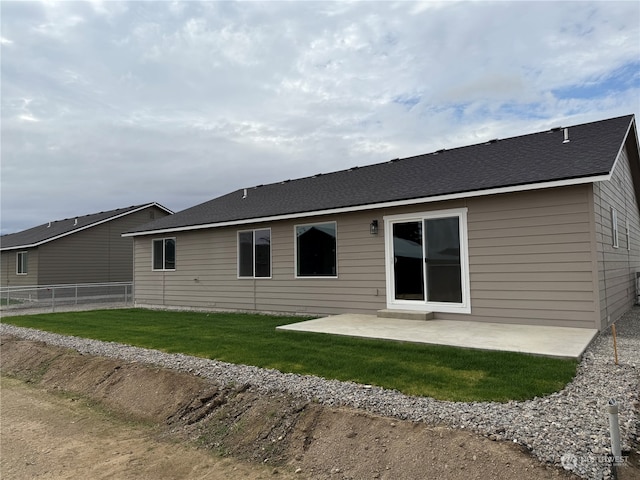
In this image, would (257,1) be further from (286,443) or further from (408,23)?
(286,443)

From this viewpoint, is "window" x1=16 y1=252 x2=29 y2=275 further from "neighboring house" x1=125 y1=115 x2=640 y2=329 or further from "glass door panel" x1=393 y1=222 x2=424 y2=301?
"glass door panel" x1=393 y1=222 x2=424 y2=301

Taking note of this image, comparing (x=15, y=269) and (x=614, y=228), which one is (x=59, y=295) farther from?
(x=614, y=228)

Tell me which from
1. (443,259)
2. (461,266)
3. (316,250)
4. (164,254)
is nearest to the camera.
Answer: (461,266)

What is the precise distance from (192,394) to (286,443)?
5.50ft

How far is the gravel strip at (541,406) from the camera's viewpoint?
2.78 metres

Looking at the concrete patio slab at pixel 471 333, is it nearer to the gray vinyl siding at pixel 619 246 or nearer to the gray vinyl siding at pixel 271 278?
the gray vinyl siding at pixel 271 278

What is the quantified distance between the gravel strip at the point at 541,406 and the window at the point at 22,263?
20.3 m

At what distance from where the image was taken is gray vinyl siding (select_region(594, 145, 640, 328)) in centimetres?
681

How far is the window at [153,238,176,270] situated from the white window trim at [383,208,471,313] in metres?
7.96

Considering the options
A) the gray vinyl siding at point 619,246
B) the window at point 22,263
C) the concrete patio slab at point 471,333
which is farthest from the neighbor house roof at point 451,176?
the window at point 22,263

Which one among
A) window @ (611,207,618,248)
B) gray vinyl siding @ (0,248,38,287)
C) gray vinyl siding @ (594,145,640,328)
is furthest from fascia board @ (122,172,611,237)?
gray vinyl siding @ (0,248,38,287)

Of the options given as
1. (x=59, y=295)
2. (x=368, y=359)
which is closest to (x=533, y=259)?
(x=368, y=359)

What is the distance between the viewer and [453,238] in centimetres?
770

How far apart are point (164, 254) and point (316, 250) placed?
6.52 m
